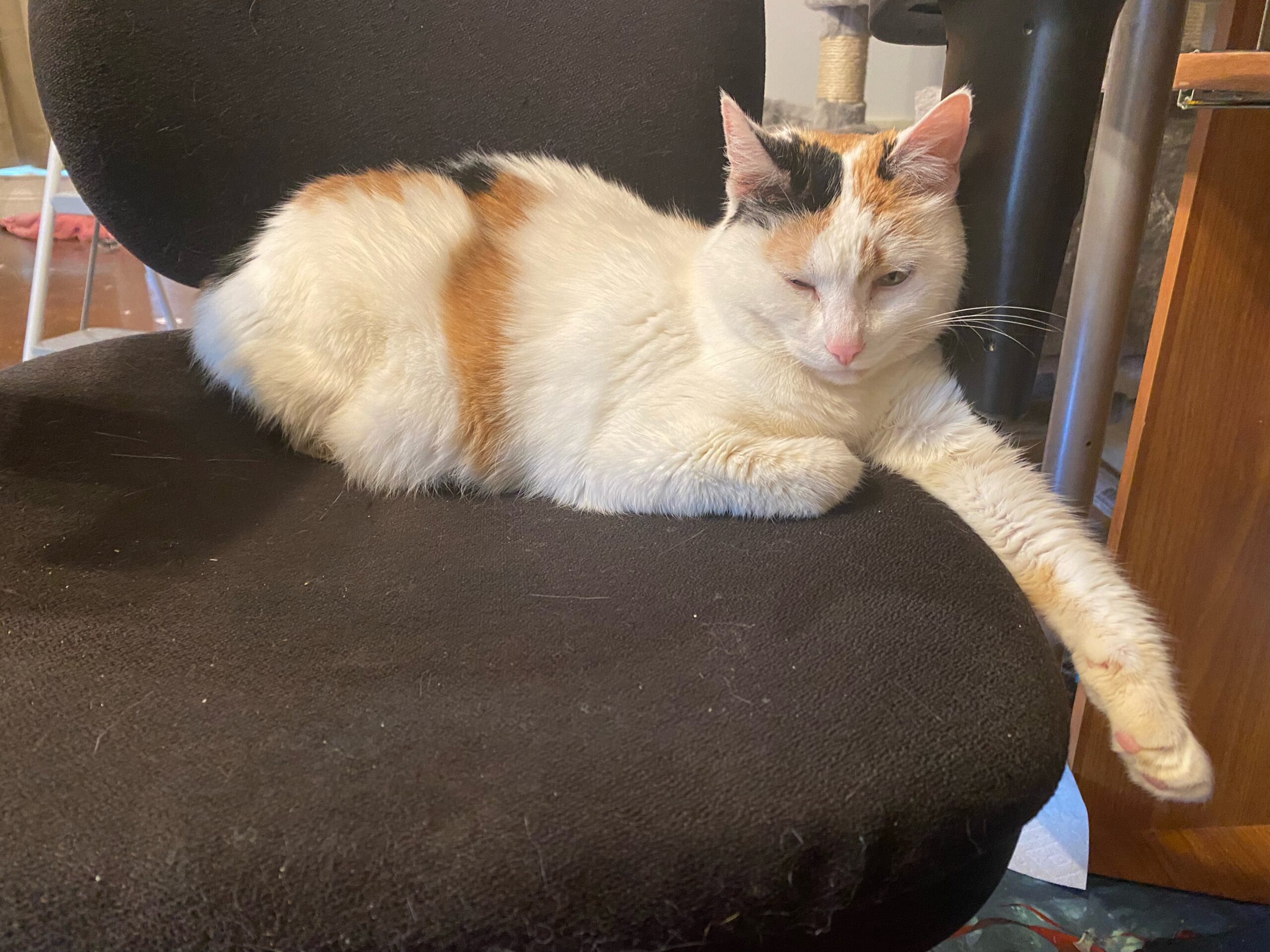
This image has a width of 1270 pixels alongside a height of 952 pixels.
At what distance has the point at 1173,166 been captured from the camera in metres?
1.75

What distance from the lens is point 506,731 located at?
1.61ft

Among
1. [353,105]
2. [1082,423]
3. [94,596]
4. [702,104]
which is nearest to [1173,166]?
[1082,423]

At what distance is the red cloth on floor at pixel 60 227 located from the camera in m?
2.96

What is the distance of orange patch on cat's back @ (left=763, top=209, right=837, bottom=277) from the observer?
787 mm

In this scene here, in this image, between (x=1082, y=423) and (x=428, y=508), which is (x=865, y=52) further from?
(x=428, y=508)

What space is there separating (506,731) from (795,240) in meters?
0.53

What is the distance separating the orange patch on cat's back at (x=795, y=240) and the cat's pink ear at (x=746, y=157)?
46 millimetres

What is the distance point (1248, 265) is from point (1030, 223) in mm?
488

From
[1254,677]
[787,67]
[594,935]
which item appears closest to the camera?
[594,935]

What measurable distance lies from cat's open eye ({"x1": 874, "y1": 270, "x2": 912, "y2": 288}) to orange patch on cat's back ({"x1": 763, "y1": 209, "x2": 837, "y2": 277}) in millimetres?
72

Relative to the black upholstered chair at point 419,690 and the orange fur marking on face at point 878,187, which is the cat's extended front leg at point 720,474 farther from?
the orange fur marking on face at point 878,187

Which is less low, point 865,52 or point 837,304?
point 865,52

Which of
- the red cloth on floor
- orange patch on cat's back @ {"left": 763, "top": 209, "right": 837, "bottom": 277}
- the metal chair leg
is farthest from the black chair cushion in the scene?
the red cloth on floor

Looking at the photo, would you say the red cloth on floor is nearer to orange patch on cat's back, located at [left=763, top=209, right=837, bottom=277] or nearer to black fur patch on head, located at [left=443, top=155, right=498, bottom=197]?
black fur patch on head, located at [left=443, top=155, right=498, bottom=197]
